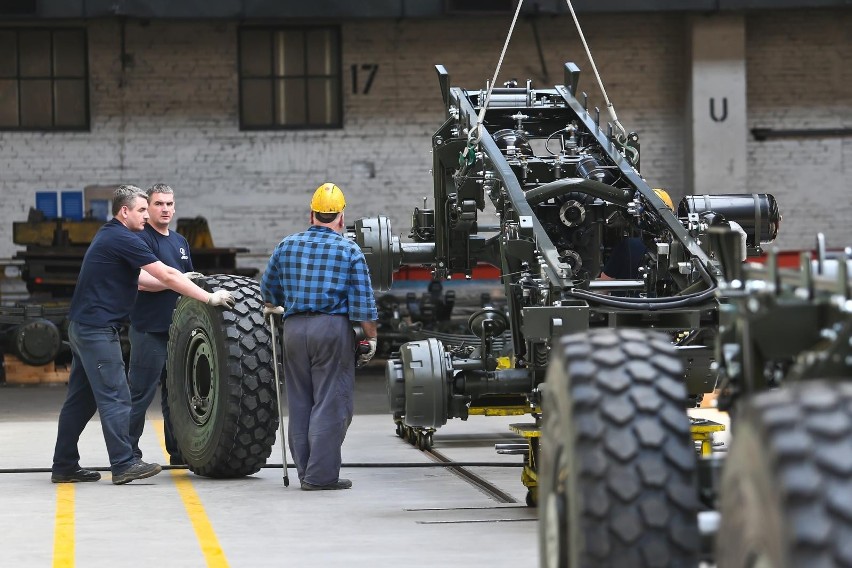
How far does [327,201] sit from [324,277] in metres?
0.51

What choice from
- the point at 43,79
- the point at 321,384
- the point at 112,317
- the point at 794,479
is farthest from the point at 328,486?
the point at 43,79

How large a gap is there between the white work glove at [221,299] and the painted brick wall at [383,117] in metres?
12.3

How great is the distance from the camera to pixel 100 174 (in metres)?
22.3

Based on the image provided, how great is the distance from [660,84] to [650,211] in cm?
1329

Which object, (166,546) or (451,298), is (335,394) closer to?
(166,546)

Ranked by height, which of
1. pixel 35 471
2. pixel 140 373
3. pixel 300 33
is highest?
pixel 300 33

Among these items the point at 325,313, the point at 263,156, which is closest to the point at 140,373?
the point at 325,313

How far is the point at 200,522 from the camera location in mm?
8297

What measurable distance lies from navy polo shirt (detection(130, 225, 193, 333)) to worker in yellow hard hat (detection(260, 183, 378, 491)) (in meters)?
1.40

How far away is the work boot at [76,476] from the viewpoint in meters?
10.1

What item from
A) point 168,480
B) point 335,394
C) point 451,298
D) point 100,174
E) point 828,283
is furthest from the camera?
point 100,174

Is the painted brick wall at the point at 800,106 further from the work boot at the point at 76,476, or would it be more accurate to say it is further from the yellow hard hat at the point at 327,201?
the work boot at the point at 76,476

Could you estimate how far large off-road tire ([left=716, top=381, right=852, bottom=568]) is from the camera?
3035mm

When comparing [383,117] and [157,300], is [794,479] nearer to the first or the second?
[157,300]
